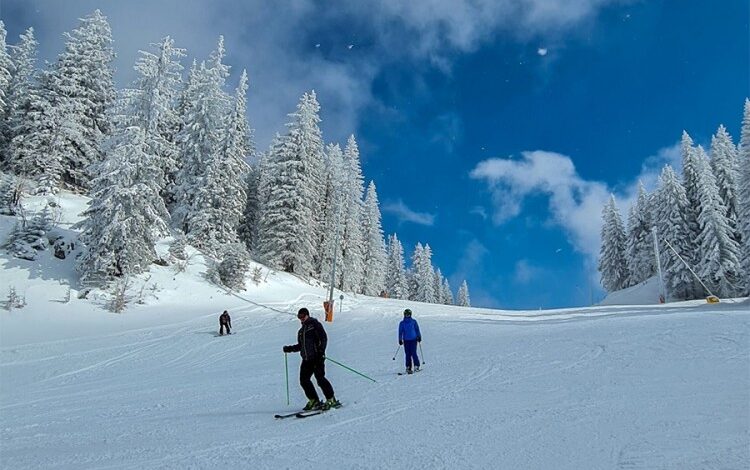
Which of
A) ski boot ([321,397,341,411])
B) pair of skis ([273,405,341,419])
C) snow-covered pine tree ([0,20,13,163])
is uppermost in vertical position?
snow-covered pine tree ([0,20,13,163])

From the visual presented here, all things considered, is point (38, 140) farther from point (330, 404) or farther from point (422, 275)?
point (422, 275)

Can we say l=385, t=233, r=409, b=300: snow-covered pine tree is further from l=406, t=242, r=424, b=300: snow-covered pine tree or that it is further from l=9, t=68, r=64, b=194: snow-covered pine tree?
l=9, t=68, r=64, b=194: snow-covered pine tree

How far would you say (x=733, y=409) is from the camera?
5852 mm

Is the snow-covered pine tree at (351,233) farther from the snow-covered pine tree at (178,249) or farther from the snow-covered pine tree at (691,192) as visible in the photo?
the snow-covered pine tree at (691,192)

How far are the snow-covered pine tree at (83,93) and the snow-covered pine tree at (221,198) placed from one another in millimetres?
7738

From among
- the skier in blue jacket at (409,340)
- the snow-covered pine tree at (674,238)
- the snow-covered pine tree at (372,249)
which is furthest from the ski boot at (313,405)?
the snow-covered pine tree at (372,249)

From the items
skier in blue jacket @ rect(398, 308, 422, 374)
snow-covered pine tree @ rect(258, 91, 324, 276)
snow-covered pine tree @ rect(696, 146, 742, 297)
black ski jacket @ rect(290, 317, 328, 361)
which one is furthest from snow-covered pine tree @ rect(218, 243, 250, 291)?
snow-covered pine tree @ rect(696, 146, 742, 297)

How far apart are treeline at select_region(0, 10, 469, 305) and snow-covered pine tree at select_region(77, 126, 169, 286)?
0.07m

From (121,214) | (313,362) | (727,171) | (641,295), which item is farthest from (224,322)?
(727,171)

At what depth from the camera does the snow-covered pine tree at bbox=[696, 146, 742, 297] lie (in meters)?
37.4

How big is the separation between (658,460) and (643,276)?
59505mm

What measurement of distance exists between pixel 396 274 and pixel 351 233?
81.6 feet

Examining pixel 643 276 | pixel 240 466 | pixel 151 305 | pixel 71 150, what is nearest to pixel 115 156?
pixel 151 305

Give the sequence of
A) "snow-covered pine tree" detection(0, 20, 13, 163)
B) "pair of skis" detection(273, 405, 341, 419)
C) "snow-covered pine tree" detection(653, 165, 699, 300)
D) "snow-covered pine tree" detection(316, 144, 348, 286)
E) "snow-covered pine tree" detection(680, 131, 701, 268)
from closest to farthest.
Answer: "pair of skis" detection(273, 405, 341, 419), "snow-covered pine tree" detection(0, 20, 13, 163), "snow-covered pine tree" detection(653, 165, 699, 300), "snow-covered pine tree" detection(680, 131, 701, 268), "snow-covered pine tree" detection(316, 144, 348, 286)
